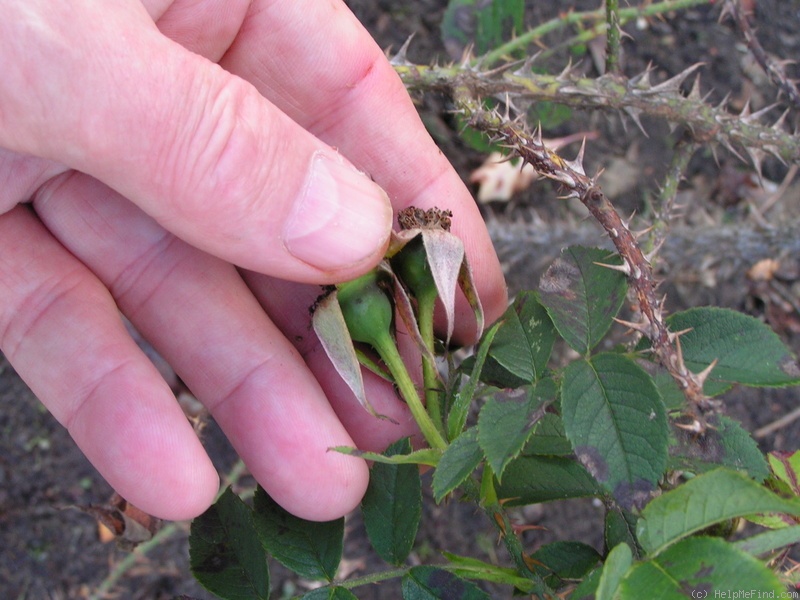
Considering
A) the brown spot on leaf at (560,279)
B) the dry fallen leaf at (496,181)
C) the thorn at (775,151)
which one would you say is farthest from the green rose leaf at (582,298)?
the dry fallen leaf at (496,181)

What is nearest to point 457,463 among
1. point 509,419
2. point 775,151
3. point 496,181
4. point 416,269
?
point 509,419

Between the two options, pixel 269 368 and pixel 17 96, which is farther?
pixel 269 368

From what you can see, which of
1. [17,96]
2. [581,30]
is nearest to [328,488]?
[17,96]

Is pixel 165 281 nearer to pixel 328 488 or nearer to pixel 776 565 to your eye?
pixel 328 488

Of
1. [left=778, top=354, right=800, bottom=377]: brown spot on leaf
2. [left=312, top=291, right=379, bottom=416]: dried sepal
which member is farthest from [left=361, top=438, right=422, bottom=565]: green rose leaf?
[left=778, top=354, right=800, bottom=377]: brown spot on leaf

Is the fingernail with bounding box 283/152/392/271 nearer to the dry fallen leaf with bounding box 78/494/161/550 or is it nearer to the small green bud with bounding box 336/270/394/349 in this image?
the small green bud with bounding box 336/270/394/349

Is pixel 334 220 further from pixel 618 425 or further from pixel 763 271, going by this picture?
pixel 763 271

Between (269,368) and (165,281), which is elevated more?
(165,281)

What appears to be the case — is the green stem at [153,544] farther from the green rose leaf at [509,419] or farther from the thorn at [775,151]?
the thorn at [775,151]
